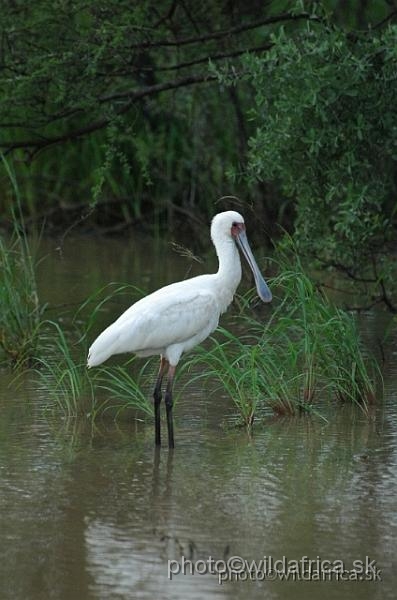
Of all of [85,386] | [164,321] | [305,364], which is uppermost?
[164,321]

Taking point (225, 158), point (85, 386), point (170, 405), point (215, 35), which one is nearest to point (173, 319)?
point (170, 405)

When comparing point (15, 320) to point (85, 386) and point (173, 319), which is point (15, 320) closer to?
point (85, 386)

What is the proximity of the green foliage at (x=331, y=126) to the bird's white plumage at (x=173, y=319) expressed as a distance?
1.52 meters

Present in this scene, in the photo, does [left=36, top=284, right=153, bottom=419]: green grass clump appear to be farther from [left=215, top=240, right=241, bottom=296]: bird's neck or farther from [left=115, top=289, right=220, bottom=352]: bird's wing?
[left=215, top=240, right=241, bottom=296]: bird's neck

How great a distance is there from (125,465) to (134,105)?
6.18 metres

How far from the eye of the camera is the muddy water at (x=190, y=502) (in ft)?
17.2

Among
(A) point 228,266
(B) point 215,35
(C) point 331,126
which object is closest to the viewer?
(A) point 228,266

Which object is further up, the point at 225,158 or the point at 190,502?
the point at 225,158

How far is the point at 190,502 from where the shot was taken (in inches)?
247

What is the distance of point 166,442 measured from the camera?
24.3 feet

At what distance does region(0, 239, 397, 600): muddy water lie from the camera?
5230mm

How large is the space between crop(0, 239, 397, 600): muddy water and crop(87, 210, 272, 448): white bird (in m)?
0.40

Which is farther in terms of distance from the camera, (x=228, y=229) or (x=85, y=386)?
(x=85, y=386)

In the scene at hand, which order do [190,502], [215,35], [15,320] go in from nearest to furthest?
1. [190,502]
2. [15,320]
3. [215,35]
